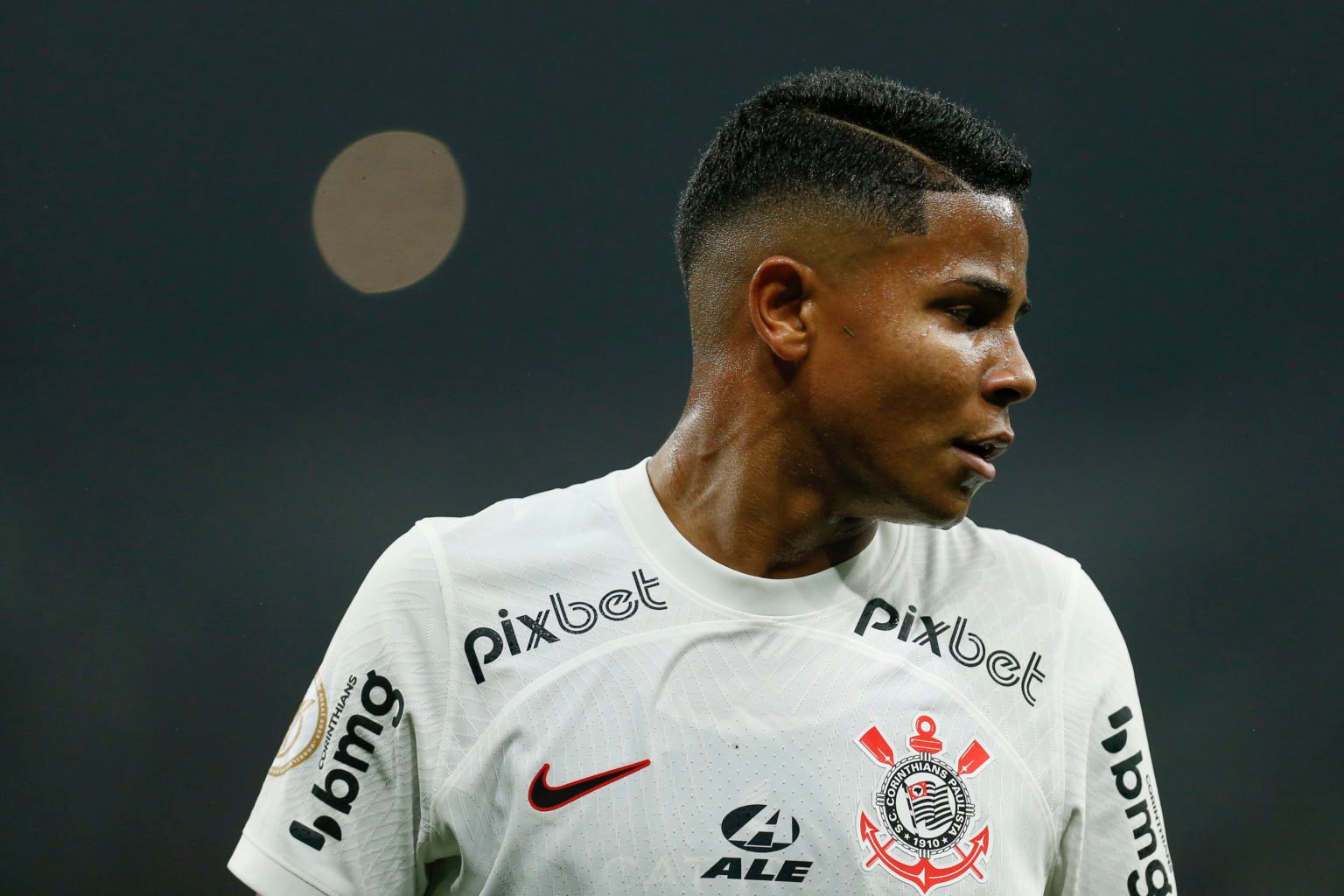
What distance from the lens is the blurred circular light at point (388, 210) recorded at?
5.93ft

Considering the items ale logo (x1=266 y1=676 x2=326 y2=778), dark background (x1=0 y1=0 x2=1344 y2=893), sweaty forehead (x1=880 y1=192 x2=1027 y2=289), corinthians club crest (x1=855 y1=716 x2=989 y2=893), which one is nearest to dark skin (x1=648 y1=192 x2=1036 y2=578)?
sweaty forehead (x1=880 y1=192 x2=1027 y2=289)

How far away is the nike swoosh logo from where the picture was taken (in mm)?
991

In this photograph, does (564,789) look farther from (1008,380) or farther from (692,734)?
(1008,380)

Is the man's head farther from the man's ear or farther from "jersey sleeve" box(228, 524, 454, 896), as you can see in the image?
"jersey sleeve" box(228, 524, 454, 896)

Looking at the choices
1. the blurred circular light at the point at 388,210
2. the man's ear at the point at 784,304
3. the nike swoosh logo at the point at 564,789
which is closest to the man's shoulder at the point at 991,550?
the man's ear at the point at 784,304

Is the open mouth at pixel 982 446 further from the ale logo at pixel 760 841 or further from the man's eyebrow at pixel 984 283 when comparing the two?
the ale logo at pixel 760 841

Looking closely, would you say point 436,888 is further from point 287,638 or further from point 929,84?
point 929,84

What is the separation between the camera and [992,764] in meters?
1.02

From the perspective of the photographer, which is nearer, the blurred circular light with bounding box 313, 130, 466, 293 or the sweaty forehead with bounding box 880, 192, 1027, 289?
the sweaty forehead with bounding box 880, 192, 1027, 289

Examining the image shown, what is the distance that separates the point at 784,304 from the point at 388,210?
96 centimetres

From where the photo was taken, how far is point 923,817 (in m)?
1.00

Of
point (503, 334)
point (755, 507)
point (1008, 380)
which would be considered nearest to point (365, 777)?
point (755, 507)

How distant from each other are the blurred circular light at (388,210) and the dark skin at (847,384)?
826 millimetres

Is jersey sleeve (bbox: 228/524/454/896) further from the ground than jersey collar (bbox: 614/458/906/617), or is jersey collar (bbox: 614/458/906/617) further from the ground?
jersey collar (bbox: 614/458/906/617)
